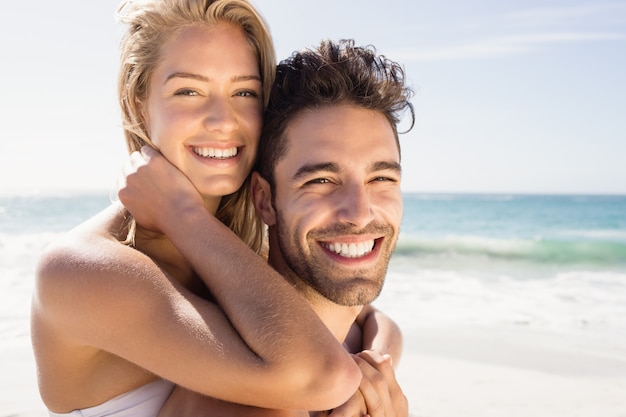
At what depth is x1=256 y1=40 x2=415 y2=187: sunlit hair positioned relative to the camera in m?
3.27

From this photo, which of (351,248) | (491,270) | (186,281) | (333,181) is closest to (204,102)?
(333,181)

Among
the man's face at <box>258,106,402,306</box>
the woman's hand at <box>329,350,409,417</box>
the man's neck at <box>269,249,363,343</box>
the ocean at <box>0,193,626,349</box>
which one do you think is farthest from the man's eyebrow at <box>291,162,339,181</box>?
the ocean at <box>0,193,626,349</box>

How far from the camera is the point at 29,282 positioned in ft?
40.1

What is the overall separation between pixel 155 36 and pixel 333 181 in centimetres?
109

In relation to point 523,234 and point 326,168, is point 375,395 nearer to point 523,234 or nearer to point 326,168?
point 326,168

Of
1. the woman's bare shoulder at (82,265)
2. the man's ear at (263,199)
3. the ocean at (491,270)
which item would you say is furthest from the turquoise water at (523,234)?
the woman's bare shoulder at (82,265)

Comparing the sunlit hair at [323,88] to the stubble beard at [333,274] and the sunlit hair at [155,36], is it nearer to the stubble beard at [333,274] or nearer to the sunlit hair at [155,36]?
the sunlit hair at [155,36]

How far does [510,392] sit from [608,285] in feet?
25.1

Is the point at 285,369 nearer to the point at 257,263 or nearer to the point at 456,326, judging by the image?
the point at 257,263

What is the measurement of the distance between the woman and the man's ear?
0.11 metres

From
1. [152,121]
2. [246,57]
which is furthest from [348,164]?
[152,121]

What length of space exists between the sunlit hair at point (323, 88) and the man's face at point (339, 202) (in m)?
0.05

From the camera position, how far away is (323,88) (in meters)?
3.27

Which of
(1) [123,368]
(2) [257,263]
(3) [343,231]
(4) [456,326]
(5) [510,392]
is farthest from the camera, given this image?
(4) [456,326]
